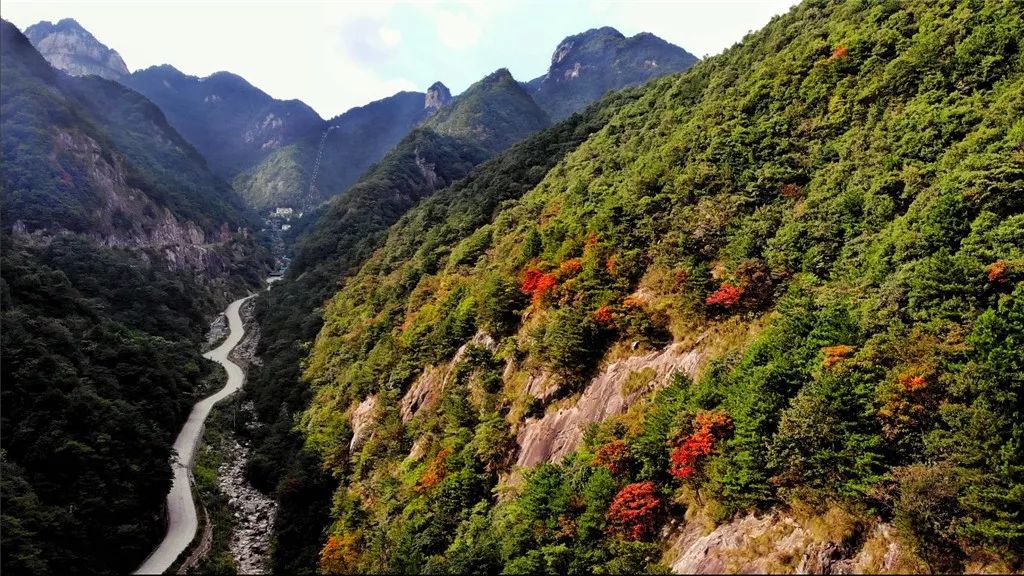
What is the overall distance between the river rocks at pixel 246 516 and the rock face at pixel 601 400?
21687mm

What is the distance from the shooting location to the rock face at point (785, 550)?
1370 cm

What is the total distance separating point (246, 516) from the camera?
132ft

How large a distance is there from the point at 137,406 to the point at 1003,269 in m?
56.6

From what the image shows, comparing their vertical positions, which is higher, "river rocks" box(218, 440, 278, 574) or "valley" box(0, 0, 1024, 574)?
"valley" box(0, 0, 1024, 574)

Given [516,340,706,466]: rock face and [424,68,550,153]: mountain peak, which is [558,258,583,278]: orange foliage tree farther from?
[424,68,550,153]: mountain peak

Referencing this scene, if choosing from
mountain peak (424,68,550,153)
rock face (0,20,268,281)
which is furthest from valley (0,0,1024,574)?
mountain peak (424,68,550,153)

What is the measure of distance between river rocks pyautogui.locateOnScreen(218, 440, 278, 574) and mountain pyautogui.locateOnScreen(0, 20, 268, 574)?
553 centimetres

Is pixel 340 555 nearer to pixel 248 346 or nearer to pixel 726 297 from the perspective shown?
pixel 726 297

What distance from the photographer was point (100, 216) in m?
91.8

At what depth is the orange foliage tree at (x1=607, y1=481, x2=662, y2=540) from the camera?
1802 centimetres

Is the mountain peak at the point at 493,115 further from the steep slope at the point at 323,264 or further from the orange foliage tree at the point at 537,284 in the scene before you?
the orange foliage tree at the point at 537,284

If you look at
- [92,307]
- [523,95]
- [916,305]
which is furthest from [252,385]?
[523,95]

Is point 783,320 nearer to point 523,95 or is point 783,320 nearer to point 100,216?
point 100,216

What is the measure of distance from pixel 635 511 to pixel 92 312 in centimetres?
6126
